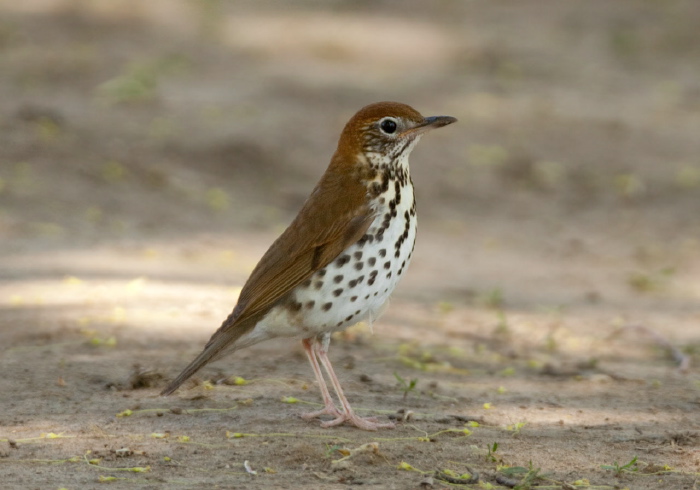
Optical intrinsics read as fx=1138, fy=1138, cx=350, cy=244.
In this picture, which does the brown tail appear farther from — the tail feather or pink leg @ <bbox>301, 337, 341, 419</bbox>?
pink leg @ <bbox>301, 337, 341, 419</bbox>

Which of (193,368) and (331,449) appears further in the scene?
(193,368)

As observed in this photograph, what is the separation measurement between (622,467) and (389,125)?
1.84m

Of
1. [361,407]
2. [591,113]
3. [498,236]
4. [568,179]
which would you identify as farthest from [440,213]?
[361,407]

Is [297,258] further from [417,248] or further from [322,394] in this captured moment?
[417,248]

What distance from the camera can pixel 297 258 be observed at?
5094 mm

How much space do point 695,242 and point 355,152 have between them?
6227mm

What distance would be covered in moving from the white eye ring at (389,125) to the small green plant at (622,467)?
5.81ft

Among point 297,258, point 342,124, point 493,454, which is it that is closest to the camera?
point 493,454

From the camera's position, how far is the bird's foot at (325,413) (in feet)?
17.0

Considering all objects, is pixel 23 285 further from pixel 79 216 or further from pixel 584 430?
pixel 584 430

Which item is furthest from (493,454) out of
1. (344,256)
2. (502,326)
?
(502,326)

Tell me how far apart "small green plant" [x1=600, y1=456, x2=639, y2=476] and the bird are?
104 cm

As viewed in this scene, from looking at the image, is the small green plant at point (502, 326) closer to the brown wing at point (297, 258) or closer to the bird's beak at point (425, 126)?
the bird's beak at point (425, 126)

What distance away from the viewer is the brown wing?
5.03 meters
